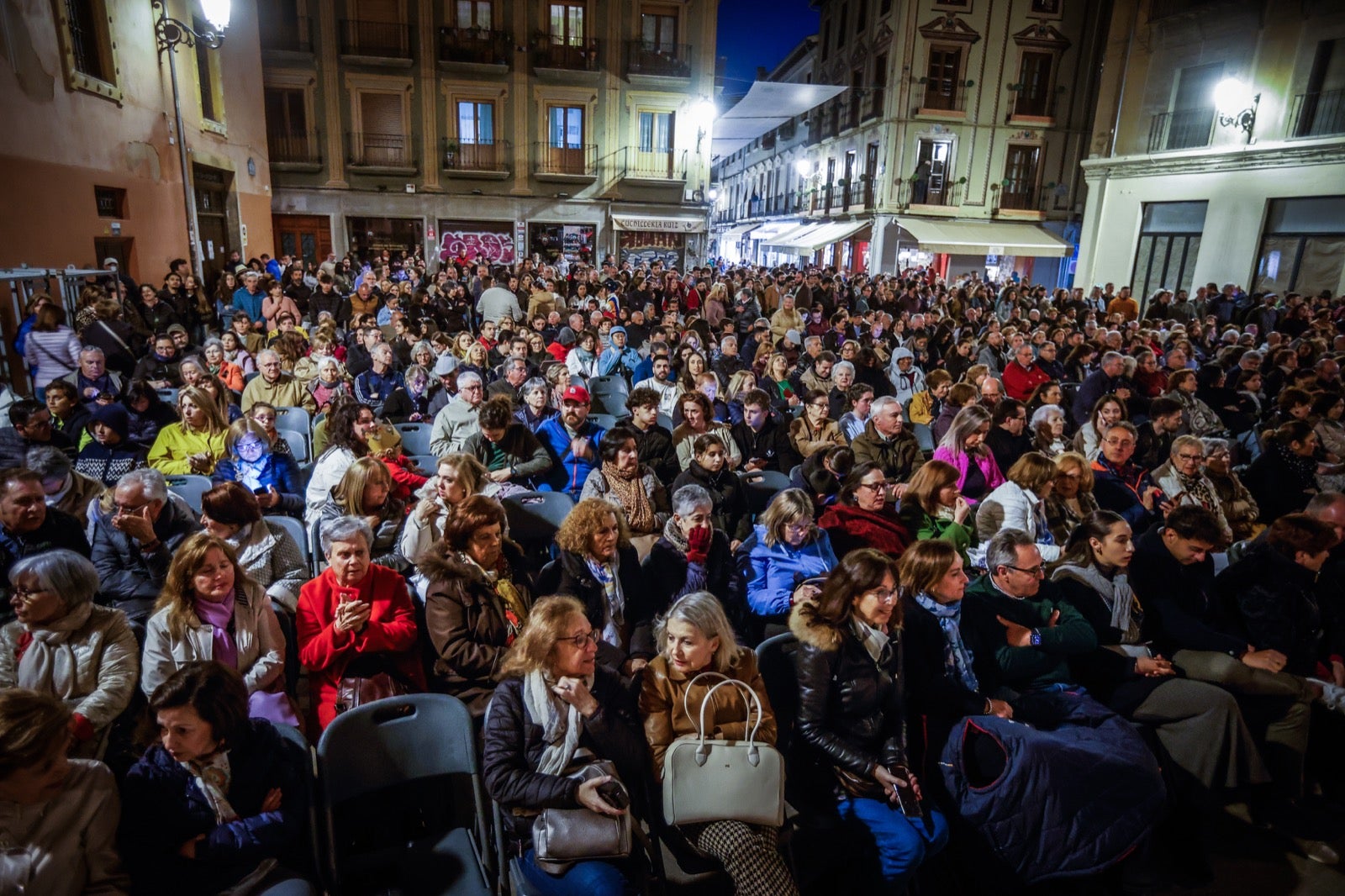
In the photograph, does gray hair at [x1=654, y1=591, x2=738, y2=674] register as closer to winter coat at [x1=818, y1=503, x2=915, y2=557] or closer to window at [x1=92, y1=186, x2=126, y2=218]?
winter coat at [x1=818, y1=503, x2=915, y2=557]

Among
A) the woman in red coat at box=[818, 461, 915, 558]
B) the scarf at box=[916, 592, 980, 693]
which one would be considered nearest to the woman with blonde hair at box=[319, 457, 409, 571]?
the woman in red coat at box=[818, 461, 915, 558]

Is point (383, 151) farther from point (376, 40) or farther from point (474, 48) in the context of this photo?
point (474, 48)

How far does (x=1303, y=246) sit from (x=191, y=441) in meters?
19.4

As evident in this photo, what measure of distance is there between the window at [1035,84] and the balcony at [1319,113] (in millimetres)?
9806

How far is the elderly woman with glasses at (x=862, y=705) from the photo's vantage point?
2729 millimetres

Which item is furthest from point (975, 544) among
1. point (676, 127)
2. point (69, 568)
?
point (676, 127)

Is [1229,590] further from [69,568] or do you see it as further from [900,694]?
[69,568]

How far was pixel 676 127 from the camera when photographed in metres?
23.6

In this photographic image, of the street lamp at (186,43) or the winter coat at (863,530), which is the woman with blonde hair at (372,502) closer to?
the winter coat at (863,530)

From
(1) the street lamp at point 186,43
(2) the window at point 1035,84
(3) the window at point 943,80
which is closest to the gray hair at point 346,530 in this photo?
(1) the street lamp at point 186,43

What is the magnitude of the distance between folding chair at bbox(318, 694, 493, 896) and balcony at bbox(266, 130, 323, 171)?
23.0 meters

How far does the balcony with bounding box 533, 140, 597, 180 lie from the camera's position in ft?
75.5

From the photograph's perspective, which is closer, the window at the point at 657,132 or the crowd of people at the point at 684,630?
the crowd of people at the point at 684,630

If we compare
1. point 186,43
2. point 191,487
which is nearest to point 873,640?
point 191,487
